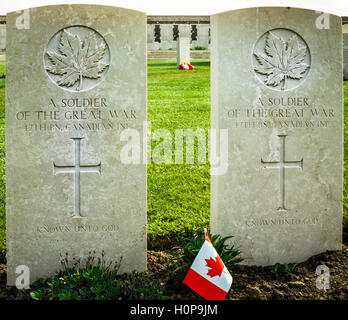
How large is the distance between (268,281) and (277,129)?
1.44 m

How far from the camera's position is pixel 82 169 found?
4113 mm

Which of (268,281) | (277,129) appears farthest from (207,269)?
(277,129)

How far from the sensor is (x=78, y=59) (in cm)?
406

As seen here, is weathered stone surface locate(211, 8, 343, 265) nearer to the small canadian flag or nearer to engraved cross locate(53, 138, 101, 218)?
the small canadian flag

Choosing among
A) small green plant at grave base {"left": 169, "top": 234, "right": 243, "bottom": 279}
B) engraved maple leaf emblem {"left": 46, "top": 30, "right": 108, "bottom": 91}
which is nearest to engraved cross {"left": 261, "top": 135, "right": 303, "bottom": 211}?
small green plant at grave base {"left": 169, "top": 234, "right": 243, "bottom": 279}

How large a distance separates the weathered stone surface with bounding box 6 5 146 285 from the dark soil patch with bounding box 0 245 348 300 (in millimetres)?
339

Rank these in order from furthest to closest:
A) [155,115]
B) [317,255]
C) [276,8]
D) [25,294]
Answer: [155,115]
[317,255]
[276,8]
[25,294]

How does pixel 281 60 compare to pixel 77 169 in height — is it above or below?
above

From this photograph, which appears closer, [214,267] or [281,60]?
[214,267]

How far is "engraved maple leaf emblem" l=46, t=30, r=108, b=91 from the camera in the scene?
4.00m

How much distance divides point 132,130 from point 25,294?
1723mm

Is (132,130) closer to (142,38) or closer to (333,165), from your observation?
(142,38)

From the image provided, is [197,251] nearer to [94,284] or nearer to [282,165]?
[94,284]

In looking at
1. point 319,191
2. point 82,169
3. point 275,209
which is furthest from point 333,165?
point 82,169
